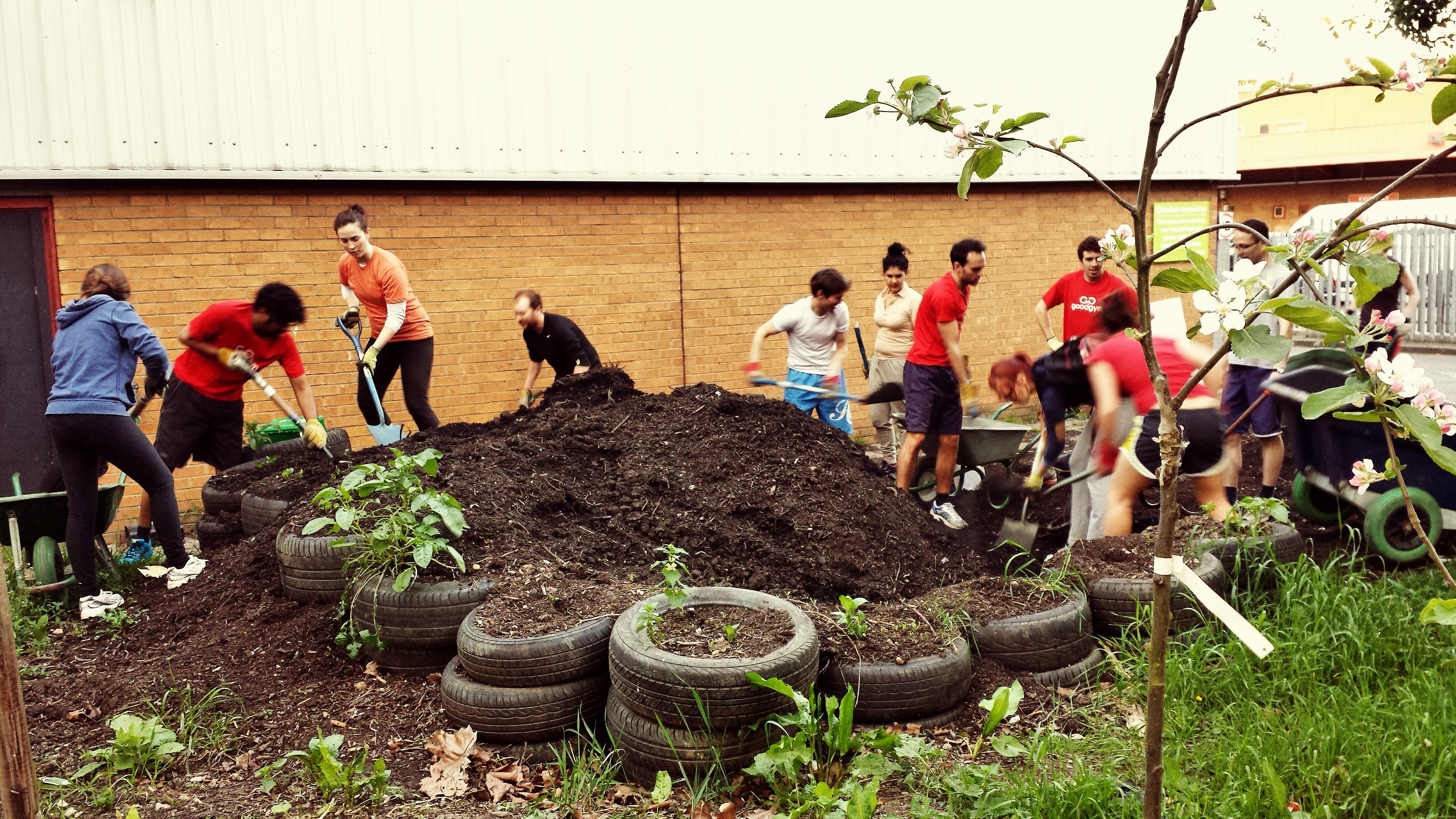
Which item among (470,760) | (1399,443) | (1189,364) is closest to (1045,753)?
(470,760)

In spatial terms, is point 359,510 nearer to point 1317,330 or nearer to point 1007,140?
point 1007,140

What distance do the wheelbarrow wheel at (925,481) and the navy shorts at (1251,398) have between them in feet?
5.90

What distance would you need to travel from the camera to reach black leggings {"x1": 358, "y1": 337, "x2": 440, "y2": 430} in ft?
24.7

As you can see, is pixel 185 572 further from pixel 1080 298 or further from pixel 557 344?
pixel 1080 298

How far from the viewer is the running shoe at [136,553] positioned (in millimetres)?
6156

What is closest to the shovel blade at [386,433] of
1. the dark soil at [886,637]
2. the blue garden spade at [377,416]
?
the blue garden spade at [377,416]

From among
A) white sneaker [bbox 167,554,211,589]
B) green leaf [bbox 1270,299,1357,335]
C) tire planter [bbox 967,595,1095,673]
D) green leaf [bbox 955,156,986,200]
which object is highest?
green leaf [bbox 955,156,986,200]

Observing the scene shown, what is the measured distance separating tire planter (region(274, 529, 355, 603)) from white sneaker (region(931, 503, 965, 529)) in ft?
12.1

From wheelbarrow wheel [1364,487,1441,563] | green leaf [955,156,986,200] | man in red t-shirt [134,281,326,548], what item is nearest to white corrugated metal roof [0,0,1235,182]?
man in red t-shirt [134,281,326,548]

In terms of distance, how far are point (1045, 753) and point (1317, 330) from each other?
6.89ft

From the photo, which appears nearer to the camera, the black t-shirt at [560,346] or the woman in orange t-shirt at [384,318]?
the woman in orange t-shirt at [384,318]

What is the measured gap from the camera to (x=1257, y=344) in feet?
5.87

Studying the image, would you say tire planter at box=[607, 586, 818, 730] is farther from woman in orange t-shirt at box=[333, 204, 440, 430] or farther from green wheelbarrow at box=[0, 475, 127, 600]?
woman in orange t-shirt at box=[333, 204, 440, 430]

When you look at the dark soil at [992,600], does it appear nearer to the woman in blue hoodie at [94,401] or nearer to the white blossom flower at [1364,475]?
the white blossom flower at [1364,475]
